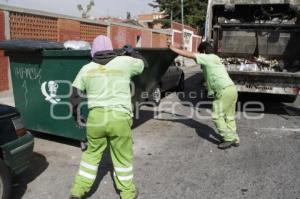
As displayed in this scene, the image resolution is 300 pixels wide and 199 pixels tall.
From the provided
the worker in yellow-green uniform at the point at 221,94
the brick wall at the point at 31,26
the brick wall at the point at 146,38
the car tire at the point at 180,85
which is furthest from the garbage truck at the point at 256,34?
the brick wall at the point at 146,38

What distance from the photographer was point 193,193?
13.5ft

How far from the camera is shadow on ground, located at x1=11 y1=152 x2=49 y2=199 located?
13.6 feet

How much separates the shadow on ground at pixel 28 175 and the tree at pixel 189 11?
3531 cm

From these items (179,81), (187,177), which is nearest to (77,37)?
(179,81)

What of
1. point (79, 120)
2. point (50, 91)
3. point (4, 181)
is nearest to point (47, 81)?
point (50, 91)

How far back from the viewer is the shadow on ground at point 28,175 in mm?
4137

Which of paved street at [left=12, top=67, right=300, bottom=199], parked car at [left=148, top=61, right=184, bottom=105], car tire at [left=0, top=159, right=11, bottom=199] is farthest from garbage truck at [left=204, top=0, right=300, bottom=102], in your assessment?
car tire at [left=0, top=159, right=11, bottom=199]

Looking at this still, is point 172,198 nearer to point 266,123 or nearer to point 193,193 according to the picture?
point 193,193

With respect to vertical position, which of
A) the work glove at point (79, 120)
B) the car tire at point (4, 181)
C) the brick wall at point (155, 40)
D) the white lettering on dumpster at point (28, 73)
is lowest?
the car tire at point (4, 181)

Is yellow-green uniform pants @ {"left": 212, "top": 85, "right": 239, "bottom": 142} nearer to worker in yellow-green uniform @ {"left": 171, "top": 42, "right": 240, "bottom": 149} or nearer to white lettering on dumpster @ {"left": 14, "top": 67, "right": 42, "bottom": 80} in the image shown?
worker in yellow-green uniform @ {"left": 171, "top": 42, "right": 240, "bottom": 149}

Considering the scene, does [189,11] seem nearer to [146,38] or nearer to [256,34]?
[146,38]

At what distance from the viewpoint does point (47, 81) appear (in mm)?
5551

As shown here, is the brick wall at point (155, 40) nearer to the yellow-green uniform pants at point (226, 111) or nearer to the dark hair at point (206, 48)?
the dark hair at point (206, 48)

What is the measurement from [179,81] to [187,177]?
6595 millimetres
